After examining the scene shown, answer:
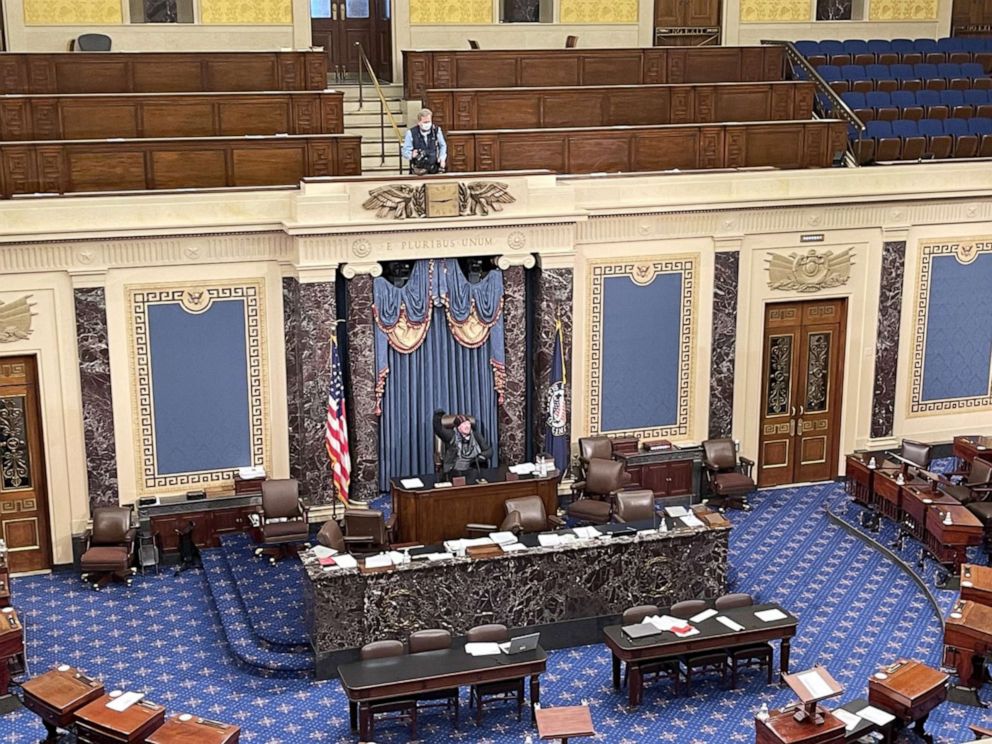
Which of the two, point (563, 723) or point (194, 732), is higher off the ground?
point (563, 723)

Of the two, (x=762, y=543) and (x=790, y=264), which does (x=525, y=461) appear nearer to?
(x=762, y=543)

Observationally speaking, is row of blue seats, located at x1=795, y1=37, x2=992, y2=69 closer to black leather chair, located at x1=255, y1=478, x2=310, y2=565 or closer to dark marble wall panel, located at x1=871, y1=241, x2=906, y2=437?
dark marble wall panel, located at x1=871, y1=241, x2=906, y2=437

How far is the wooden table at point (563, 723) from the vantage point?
36.3ft

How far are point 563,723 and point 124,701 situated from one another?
389 cm

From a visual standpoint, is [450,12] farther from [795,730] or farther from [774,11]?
[795,730]

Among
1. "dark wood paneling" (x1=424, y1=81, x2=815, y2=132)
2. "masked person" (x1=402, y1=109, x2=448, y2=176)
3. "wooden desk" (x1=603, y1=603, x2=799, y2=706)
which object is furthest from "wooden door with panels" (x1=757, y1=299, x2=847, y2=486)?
"wooden desk" (x1=603, y1=603, x2=799, y2=706)

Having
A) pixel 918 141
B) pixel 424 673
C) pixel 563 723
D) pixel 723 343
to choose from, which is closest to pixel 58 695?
pixel 424 673

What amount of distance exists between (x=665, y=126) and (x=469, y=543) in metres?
6.54

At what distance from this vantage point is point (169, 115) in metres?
16.4

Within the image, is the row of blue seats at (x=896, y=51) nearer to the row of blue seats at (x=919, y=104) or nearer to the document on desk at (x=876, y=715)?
the row of blue seats at (x=919, y=104)

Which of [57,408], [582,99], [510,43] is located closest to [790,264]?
[582,99]

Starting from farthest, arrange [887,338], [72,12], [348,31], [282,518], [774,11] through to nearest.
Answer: [774,11] < [348,31] < [887,338] < [72,12] < [282,518]

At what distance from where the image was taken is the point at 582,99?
1803cm

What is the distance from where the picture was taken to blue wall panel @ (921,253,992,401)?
60.9 ft
